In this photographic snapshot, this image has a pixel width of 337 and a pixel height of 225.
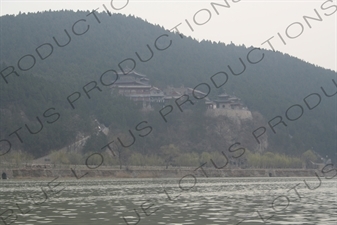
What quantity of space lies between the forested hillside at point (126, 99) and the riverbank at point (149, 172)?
7914mm

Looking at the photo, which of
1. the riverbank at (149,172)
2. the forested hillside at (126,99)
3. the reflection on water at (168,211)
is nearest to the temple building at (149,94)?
the forested hillside at (126,99)

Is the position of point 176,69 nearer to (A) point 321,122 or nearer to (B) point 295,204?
(A) point 321,122

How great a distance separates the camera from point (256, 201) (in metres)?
27.4

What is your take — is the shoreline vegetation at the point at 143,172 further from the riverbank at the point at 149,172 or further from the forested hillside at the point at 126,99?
the forested hillside at the point at 126,99

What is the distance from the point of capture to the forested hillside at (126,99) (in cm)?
7769

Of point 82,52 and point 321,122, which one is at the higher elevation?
point 82,52

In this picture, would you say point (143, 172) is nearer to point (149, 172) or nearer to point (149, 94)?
point (149, 172)

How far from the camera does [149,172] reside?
63812 millimetres

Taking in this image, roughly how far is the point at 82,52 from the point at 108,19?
29818 millimetres

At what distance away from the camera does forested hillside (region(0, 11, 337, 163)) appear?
255 feet

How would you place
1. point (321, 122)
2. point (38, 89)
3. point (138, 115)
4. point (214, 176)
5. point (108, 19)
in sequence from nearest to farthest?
1. point (214, 176)
2. point (38, 89)
3. point (138, 115)
4. point (321, 122)
5. point (108, 19)

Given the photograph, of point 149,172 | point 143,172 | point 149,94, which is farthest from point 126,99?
point 143,172

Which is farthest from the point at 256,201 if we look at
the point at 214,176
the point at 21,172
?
the point at 214,176

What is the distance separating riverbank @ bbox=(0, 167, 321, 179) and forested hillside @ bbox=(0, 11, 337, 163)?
791 cm
